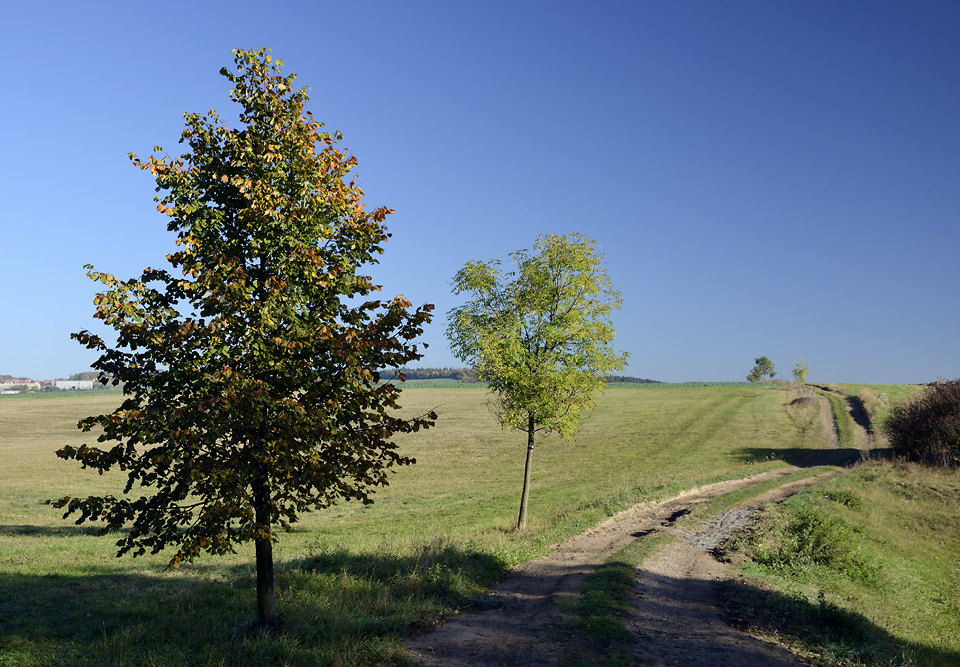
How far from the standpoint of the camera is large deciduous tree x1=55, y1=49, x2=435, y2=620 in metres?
10.0

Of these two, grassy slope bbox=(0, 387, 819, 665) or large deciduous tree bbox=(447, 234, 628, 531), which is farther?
large deciduous tree bbox=(447, 234, 628, 531)

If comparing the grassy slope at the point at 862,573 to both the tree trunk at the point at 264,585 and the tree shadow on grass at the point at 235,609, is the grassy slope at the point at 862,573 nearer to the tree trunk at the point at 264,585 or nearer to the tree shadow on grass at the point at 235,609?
the tree shadow on grass at the point at 235,609

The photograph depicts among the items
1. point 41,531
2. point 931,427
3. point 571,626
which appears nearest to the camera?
point 571,626

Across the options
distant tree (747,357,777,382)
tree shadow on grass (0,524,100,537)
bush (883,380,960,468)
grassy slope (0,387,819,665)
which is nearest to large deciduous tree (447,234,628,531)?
grassy slope (0,387,819,665)

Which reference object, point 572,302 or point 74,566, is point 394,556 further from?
point 572,302

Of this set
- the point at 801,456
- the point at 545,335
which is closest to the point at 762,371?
the point at 801,456

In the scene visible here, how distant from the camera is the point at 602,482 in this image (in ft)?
131

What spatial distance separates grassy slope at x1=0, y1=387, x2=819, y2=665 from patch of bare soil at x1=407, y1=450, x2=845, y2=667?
2.58 feet

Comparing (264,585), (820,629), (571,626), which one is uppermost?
(264,585)

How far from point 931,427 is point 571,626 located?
41.1 metres

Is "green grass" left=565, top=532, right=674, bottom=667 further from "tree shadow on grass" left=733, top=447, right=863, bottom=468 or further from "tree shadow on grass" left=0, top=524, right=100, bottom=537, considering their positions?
"tree shadow on grass" left=733, top=447, right=863, bottom=468

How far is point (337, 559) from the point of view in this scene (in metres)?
16.9

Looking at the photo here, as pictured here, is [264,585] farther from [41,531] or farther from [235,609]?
[41,531]

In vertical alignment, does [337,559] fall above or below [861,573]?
above
